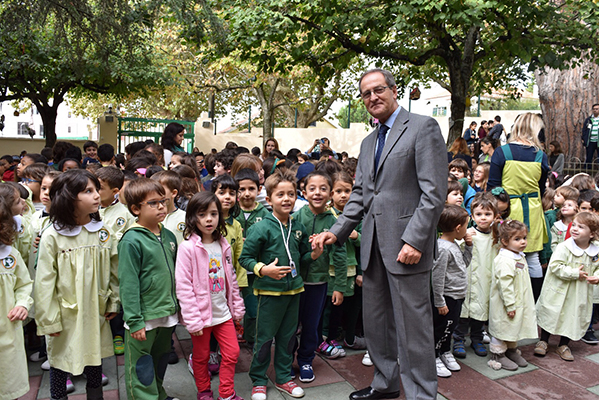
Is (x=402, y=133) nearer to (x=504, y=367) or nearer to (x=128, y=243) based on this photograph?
(x=128, y=243)

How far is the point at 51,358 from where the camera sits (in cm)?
308

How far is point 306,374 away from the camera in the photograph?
11.9ft

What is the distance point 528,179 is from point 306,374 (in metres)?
2.81

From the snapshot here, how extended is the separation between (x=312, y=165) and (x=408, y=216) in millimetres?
2958

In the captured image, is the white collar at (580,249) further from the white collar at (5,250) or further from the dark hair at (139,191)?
the white collar at (5,250)

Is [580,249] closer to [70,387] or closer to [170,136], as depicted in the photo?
[70,387]

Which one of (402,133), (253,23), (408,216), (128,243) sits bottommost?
(128,243)

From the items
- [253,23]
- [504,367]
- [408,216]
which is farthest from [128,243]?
[253,23]

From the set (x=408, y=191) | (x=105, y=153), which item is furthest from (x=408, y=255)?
Answer: (x=105, y=153)

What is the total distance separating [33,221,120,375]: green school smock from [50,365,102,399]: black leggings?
8 centimetres

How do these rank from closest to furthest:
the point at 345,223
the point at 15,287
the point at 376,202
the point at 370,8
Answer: the point at 15,287, the point at 376,202, the point at 345,223, the point at 370,8

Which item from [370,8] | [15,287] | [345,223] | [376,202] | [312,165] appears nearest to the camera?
[15,287]

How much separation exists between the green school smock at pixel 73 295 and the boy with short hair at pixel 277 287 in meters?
0.93

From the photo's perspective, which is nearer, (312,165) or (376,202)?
(376,202)
